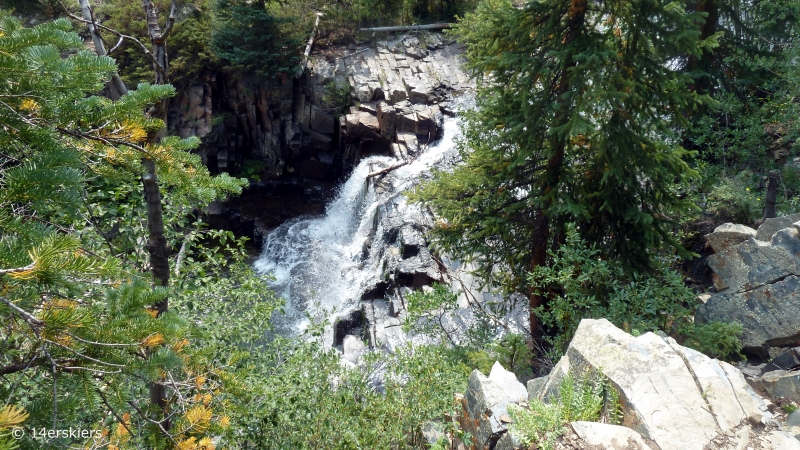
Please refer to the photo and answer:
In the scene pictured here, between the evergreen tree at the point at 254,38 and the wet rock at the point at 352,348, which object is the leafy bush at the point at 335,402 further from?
the evergreen tree at the point at 254,38

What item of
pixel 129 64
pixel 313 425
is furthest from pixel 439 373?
pixel 129 64

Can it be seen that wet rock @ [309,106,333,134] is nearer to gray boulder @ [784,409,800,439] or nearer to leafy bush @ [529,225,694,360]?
leafy bush @ [529,225,694,360]

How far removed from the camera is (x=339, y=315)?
38.4 ft

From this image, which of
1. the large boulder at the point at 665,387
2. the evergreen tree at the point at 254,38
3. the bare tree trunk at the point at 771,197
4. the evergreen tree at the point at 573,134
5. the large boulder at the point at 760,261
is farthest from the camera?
the evergreen tree at the point at 254,38

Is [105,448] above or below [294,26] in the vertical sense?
below

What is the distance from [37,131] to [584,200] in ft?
20.8

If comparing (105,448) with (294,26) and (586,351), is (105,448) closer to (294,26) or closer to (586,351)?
(586,351)

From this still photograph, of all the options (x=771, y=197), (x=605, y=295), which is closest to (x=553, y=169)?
(x=605, y=295)

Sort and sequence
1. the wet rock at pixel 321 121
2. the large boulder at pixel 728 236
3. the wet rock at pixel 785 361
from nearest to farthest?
the wet rock at pixel 785 361, the large boulder at pixel 728 236, the wet rock at pixel 321 121

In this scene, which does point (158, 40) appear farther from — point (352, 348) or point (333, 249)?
point (333, 249)

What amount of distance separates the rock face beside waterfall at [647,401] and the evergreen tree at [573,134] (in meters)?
2.19

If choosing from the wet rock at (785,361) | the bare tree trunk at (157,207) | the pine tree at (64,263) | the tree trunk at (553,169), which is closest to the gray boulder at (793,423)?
the wet rock at (785,361)

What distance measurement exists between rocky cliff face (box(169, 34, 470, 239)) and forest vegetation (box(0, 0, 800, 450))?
9545 mm

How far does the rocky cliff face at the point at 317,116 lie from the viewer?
17.7 meters
